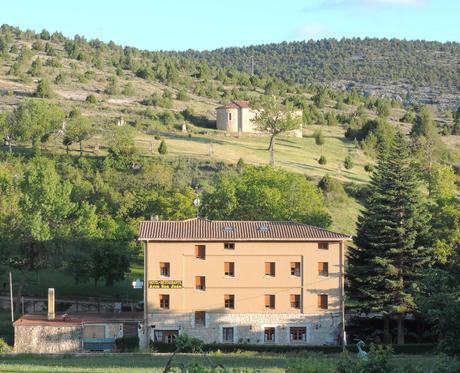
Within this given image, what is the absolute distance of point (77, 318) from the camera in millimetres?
48031

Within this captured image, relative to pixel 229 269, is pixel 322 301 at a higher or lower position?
lower

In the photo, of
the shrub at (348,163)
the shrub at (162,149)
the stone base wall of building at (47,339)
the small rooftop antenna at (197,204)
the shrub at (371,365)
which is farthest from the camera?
the shrub at (348,163)

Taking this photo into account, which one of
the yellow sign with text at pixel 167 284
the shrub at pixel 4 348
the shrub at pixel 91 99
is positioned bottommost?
the shrub at pixel 4 348

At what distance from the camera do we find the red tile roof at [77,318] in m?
46.4

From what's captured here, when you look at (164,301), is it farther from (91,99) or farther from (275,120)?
(91,99)

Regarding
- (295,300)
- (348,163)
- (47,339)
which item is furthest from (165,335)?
(348,163)

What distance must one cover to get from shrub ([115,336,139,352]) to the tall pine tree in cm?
1221

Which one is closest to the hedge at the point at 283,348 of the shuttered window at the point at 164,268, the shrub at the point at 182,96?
the shuttered window at the point at 164,268

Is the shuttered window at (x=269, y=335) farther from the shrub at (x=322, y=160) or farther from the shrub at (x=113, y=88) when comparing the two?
the shrub at (x=113, y=88)

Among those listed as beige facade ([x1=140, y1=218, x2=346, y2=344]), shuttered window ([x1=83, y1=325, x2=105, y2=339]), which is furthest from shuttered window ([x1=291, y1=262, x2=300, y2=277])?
shuttered window ([x1=83, y1=325, x2=105, y2=339])

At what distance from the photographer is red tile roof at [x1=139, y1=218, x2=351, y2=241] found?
1966 inches

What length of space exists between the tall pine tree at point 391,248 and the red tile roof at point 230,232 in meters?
1.80

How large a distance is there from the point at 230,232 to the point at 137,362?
14.5 metres

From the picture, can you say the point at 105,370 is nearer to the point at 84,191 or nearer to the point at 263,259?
the point at 263,259
